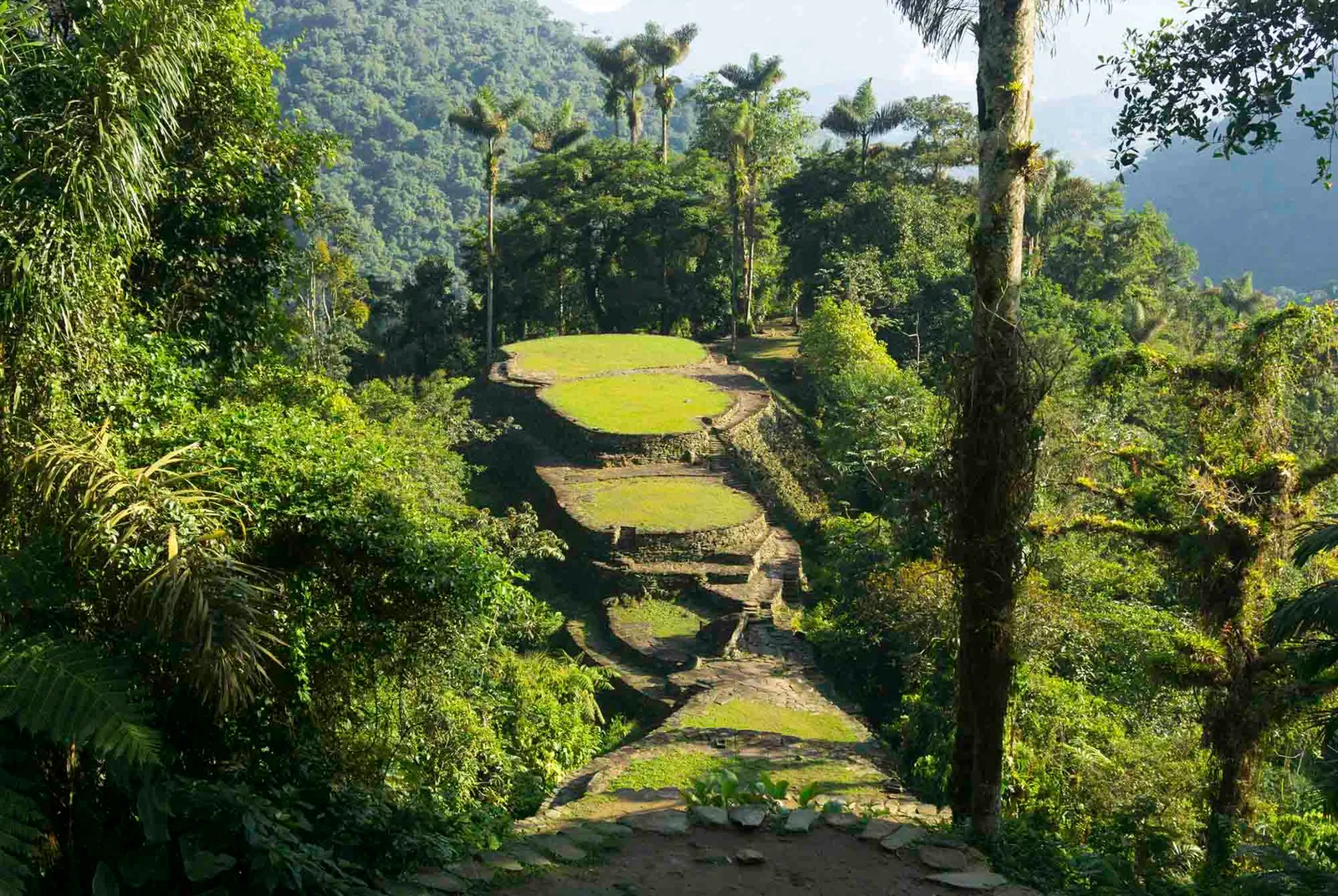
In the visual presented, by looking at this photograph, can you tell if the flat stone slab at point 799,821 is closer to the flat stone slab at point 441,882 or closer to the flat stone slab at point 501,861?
the flat stone slab at point 501,861

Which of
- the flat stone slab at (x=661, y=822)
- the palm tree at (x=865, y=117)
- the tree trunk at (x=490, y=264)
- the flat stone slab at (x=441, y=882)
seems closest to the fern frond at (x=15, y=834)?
the flat stone slab at (x=441, y=882)

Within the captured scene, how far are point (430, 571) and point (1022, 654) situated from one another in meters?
5.76

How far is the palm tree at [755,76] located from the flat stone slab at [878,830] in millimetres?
30920

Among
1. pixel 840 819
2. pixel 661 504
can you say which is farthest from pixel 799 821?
pixel 661 504

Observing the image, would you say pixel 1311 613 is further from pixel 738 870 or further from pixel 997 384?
pixel 738 870

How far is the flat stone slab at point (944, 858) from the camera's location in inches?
221

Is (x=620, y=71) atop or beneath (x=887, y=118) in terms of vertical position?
atop

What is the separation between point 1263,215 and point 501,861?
92.2 metres

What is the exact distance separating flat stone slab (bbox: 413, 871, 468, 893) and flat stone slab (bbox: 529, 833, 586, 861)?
792mm

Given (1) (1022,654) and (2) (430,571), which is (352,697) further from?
(1) (1022,654)

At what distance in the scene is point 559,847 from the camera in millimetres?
5668

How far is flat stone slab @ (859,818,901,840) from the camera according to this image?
6125 mm

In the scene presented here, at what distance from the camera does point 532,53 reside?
83.1 m

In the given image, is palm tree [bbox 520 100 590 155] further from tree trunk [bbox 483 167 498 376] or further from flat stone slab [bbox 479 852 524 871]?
flat stone slab [bbox 479 852 524 871]
